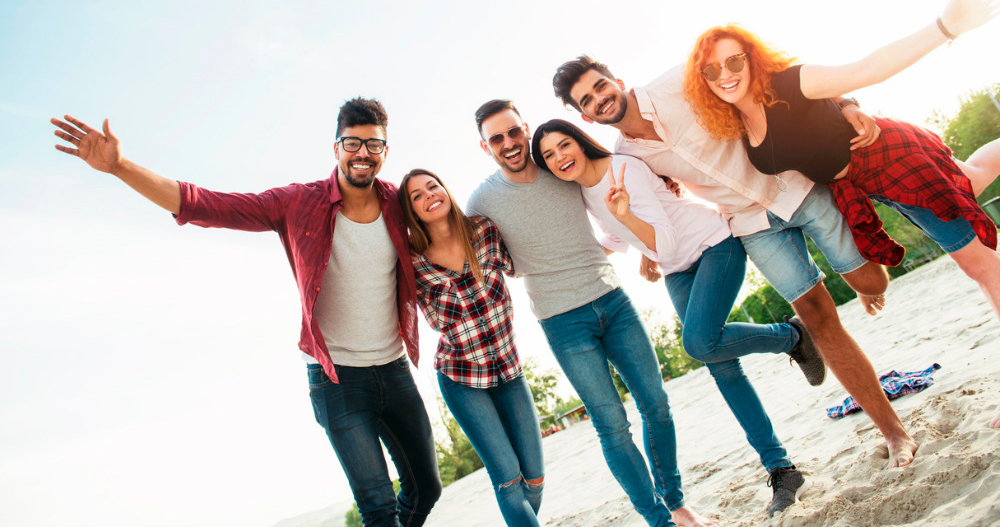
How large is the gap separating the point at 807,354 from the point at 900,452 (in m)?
0.92

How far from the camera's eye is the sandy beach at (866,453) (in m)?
2.75

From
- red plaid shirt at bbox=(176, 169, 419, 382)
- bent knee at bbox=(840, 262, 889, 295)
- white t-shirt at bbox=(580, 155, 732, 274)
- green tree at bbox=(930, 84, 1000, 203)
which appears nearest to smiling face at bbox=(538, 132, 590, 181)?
white t-shirt at bbox=(580, 155, 732, 274)

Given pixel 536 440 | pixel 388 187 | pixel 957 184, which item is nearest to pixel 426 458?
pixel 536 440

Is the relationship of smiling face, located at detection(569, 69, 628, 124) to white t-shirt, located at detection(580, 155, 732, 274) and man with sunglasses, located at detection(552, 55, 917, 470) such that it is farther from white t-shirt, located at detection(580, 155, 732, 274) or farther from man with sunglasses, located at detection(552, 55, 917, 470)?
white t-shirt, located at detection(580, 155, 732, 274)

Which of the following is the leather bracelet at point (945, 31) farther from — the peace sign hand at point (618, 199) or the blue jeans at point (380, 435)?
the blue jeans at point (380, 435)

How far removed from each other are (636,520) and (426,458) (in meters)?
2.31

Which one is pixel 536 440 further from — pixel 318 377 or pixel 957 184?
pixel 957 184

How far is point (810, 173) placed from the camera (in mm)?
3273

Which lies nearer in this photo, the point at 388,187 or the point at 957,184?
the point at 957,184

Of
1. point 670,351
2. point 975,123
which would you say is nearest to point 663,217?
point 975,123

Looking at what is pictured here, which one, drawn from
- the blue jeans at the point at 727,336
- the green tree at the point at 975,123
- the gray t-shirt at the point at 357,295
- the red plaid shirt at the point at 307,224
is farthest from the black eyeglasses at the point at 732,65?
the green tree at the point at 975,123

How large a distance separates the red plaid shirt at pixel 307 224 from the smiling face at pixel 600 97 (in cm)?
149

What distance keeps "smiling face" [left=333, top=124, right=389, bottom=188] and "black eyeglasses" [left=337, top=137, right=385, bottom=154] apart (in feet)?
0.05

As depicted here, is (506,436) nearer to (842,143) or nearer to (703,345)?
(703,345)
